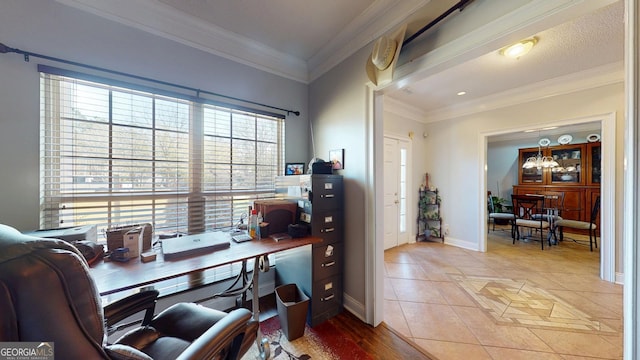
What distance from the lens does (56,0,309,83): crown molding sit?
1670 millimetres

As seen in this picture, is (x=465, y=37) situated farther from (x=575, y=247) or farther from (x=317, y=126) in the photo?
(x=575, y=247)

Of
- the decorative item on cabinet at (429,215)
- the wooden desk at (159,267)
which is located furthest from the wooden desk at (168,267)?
the decorative item on cabinet at (429,215)

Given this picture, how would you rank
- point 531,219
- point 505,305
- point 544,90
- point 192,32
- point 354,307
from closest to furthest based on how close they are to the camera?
point 192,32 → point 354,307 → point 505,305 → point 544,90 → point 531,219

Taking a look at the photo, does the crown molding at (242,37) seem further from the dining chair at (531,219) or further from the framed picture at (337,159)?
the dining chair at (531,219)

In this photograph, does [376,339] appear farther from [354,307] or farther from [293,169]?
[293,169]

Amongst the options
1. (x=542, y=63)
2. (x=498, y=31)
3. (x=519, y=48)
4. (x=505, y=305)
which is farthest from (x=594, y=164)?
(x=498, y=31)

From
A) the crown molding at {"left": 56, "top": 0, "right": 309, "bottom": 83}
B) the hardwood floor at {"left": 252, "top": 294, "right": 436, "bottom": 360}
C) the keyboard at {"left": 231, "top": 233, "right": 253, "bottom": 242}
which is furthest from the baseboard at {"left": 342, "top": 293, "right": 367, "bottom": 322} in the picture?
the crown molding at {"left": 56, "top": 0, "right": 309, "bottom": 83}

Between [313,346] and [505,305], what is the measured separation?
2087 mm

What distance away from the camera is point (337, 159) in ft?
7.48

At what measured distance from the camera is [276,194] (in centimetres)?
252

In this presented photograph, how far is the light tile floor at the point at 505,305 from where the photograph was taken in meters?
1.73

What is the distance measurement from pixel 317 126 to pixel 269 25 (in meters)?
1.09

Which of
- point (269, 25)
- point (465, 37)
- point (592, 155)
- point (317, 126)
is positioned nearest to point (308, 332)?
point (317, 126)

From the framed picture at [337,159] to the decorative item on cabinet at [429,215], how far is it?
3004 millimetres
